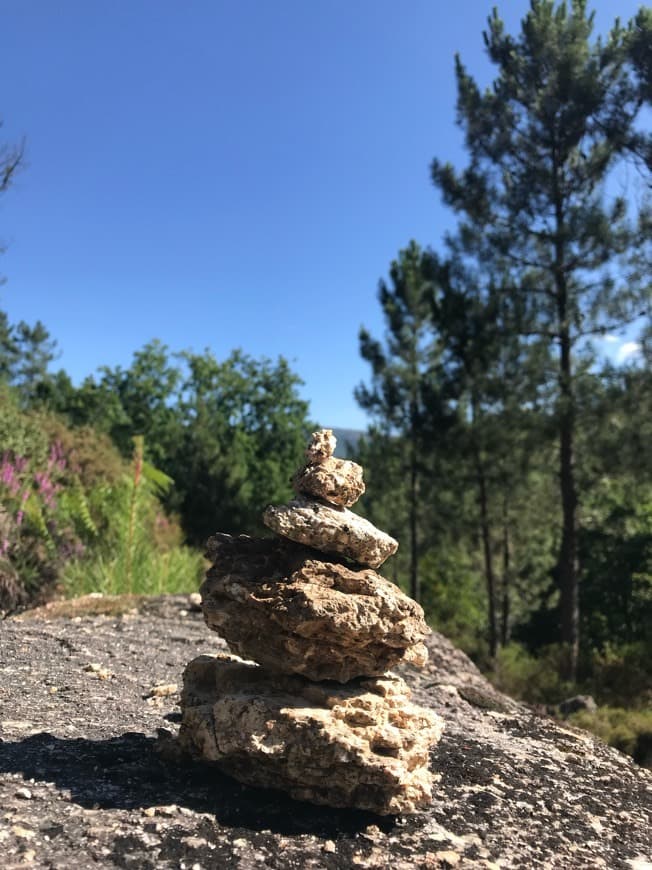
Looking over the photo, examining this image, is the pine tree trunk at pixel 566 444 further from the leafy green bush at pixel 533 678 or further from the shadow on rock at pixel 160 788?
the shadow on rock at pixel 160 788

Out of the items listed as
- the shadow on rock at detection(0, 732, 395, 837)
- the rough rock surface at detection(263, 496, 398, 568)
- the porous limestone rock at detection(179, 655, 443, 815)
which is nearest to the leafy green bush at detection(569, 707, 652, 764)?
the porous limestone rock at detection(179, 655, 443, 815)

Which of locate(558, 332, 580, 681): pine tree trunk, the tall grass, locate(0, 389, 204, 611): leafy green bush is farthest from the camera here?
locate(558, 332, 580, 681): pine tree trunk

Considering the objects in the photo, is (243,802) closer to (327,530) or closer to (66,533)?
(327,530)

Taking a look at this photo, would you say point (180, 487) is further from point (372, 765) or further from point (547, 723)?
point (372, 765)

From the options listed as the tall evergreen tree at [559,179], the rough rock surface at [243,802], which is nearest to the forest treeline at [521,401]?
the tall evergreen tree at [559,179]

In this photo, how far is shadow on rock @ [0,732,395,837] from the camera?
2912 millimetres

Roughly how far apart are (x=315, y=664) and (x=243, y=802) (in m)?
0.70

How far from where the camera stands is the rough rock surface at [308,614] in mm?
3229

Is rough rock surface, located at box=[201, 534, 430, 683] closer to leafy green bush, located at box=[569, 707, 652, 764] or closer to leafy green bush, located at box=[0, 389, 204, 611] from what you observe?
leafy green bush, located at box=[0, 389, 204, 611]

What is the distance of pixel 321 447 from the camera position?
3.62 metres

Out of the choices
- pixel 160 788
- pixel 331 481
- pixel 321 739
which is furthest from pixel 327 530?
pixel 160 788

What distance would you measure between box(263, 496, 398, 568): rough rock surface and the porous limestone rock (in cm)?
70

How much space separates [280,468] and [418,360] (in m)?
10.2

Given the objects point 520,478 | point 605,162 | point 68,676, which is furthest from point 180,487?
point 68,676
